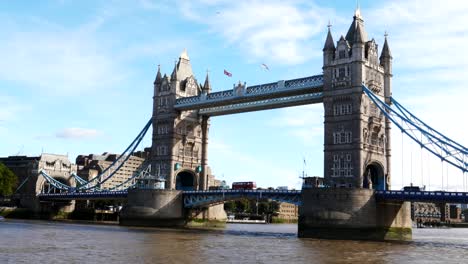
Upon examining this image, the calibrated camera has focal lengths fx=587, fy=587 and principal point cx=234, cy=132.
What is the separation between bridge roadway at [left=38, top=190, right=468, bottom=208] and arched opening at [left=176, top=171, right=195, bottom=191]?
9.52 meters

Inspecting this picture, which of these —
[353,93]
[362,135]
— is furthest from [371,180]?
[353,93]

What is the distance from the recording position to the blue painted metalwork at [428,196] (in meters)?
59.6

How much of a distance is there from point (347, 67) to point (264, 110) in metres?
17.9

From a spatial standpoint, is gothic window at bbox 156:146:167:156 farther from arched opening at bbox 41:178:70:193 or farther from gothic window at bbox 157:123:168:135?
arched opening at bbox 41:178:70:193

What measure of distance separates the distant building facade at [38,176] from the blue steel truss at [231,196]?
46.8m

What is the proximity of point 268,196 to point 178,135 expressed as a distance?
983 inches

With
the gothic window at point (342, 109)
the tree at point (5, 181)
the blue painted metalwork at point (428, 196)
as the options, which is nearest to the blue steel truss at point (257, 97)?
the gothic window at point (342, 109)

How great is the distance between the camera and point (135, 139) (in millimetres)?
103375

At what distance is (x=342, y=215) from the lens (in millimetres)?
63812

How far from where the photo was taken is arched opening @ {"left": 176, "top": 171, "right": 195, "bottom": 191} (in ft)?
323

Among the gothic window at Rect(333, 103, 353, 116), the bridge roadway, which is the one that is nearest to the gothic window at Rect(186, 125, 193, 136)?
the bridge roadway

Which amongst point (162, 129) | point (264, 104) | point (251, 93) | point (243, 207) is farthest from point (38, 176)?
point (243, 207)

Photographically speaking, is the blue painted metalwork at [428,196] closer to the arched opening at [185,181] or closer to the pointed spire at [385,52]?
the pointed spire at [385,52]

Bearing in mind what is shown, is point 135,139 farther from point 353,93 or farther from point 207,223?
point 353,93
